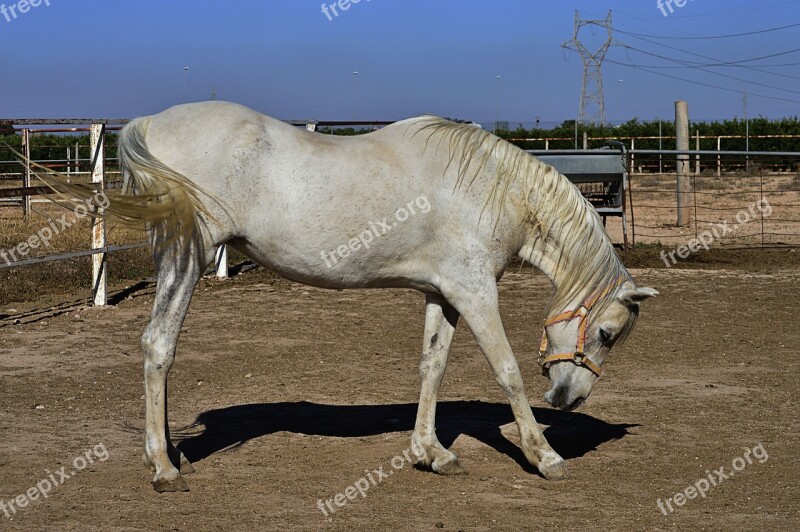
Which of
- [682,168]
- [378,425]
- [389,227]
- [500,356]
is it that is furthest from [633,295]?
[682,168]

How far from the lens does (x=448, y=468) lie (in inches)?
194

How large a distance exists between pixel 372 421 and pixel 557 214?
199cm

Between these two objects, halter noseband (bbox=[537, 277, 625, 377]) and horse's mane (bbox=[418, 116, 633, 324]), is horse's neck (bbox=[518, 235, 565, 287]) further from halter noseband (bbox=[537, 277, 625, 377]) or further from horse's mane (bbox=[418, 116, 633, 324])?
halter noseband (bbox=[537, 277, 625, 377])

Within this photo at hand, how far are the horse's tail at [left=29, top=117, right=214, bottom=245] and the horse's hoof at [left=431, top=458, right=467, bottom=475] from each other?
70.2 inches

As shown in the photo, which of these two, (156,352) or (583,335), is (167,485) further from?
(583,335)

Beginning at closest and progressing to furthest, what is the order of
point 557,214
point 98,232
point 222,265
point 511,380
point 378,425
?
point 511,380 < point 557,214 < point 378,425 < point 98,232 < point 222,265

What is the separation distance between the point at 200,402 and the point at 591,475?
2880 mm

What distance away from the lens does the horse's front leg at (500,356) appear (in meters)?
4.71

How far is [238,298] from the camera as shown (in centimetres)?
1045

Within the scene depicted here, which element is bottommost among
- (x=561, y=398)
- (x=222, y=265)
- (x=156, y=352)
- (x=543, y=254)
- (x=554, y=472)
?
(x=222, y=265)

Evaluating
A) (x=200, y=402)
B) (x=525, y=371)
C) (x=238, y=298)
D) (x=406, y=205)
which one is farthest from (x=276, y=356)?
(x=406, y=205)

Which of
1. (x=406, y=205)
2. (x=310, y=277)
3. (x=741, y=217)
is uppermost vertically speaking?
(x=406, y=205)

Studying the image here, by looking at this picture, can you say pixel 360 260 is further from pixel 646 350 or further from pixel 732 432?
pixel 646 350

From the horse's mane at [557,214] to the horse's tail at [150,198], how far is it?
1320 millimetres
